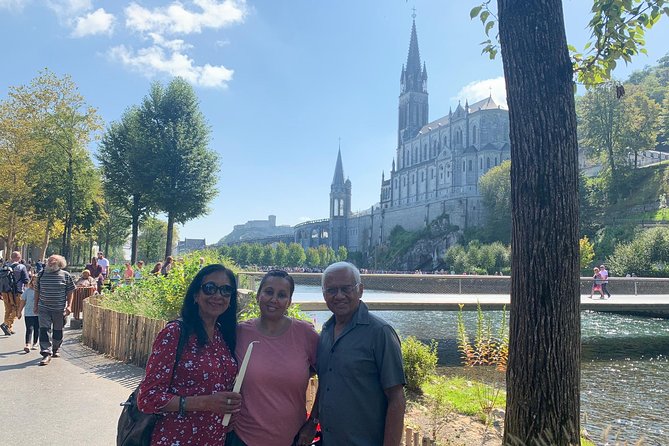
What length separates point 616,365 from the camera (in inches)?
464

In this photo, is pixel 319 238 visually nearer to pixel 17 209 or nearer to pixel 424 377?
pixel 17 209

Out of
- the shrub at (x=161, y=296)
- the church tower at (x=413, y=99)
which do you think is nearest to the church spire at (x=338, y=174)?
the church tower at (x=413, y=99)

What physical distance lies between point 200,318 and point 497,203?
53.0 meters

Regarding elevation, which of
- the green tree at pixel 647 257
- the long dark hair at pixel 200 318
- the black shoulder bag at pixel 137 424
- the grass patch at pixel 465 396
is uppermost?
the green tree at pixel 647 257

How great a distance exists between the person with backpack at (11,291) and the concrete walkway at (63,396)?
1798mm

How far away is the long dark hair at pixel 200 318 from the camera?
8.17 feet

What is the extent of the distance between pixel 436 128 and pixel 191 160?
67.2 metres

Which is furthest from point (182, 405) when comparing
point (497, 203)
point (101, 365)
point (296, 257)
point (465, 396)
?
point (296, 257)

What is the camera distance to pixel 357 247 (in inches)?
3703

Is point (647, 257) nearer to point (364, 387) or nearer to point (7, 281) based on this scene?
point (7, 281)

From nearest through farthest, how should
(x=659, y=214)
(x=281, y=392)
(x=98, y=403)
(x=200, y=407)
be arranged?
(x=200, y=407) < (x=281, y=392) < (x=98, y=403) < (x=659, y=214)

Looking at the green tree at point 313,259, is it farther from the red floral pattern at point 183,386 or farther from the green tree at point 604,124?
the red floral pattern at point 183,386

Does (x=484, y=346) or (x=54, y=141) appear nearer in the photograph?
(x=484, y=346)

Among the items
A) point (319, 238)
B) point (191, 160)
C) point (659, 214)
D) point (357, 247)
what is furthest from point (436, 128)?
point (191, 160)
